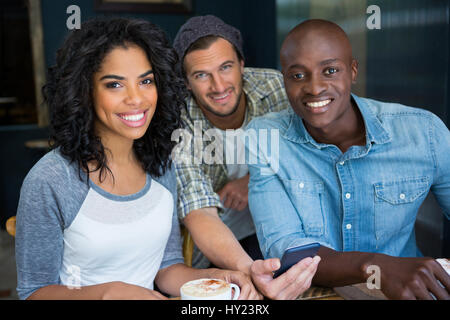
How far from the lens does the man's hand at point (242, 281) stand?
103cm

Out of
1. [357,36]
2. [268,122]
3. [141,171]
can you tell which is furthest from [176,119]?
[357,36]

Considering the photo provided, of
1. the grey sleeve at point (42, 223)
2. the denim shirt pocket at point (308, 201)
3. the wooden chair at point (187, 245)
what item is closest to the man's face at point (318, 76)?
the denim shirt pocket at point (308, 201)

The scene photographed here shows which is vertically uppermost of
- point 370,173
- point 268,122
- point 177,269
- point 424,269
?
point 268,122

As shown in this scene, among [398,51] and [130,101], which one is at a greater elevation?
[398,51]

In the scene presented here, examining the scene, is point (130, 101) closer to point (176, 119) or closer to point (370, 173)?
point (176, 119)

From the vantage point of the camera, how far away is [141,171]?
4.47ft

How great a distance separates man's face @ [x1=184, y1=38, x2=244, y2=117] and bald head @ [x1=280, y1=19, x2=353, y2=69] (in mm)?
512

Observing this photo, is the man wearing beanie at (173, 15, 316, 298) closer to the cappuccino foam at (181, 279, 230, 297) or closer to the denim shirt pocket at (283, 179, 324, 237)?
the denim shirt pocket at (283, 179, 324, 237)

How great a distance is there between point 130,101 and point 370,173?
73cm

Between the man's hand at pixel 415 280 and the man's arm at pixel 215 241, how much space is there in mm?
385

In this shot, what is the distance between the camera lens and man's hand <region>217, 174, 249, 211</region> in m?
1.78

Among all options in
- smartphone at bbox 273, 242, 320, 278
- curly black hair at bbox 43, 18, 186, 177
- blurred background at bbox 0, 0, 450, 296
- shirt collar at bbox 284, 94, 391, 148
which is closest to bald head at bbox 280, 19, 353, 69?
shirt collar at bbox 284, 94, 391, 148
